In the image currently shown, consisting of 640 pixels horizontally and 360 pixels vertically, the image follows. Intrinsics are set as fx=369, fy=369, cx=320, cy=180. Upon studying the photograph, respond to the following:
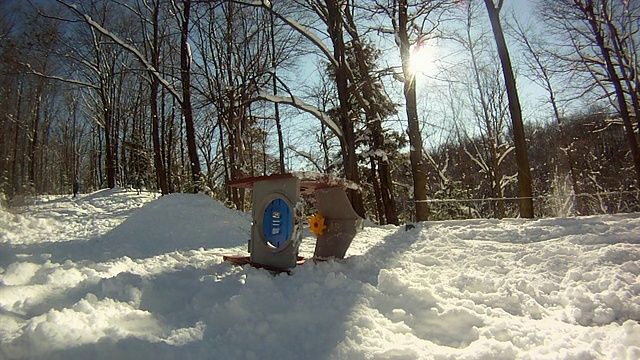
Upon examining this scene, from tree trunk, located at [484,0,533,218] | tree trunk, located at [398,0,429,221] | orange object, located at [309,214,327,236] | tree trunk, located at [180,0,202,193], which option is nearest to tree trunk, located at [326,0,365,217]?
tree trunk, located at [398,0,429,221]

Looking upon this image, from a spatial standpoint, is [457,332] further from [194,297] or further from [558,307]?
[194,297]

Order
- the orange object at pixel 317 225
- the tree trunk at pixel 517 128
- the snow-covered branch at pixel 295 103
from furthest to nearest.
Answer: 1. the snow-covered branch at pixel 295 103
2. the tree trunk at pixel 517 128
3. the orange object at pixel 317 225

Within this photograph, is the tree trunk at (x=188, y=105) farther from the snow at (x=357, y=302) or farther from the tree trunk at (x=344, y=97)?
the snow at (x=357, y=302)

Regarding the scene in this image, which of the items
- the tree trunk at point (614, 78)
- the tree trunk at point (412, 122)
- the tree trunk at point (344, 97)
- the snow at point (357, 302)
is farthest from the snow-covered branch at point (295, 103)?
the tree trunk at point (614, 78)

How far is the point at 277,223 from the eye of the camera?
17.5 ft

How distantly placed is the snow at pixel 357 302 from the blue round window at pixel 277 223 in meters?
0.53

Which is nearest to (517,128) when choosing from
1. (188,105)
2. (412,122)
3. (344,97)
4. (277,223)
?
Result: (412,122)

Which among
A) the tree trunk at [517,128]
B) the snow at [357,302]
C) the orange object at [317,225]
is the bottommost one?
the snow at [357,302]

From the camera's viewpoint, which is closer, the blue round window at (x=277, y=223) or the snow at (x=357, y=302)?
the snow at (x=357, y=302)

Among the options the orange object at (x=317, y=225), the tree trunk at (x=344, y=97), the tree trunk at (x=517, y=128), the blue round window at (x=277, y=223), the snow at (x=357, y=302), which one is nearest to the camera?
the snow at (x=357, y=302)

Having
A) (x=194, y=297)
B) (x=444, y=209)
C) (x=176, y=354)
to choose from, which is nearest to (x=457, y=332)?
(x=176, y=354)

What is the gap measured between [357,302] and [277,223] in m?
1.96

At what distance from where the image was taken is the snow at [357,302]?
280 centimetres

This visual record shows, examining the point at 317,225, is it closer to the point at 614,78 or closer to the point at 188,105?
the point at 188,105
